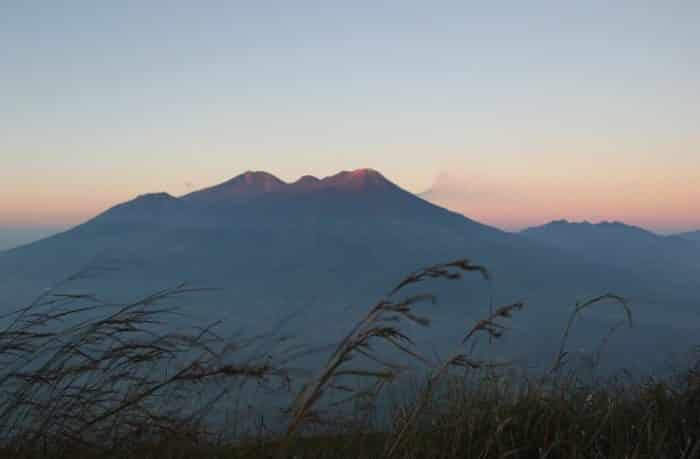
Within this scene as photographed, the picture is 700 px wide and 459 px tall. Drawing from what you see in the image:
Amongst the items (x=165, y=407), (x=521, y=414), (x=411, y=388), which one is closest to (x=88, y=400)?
(x=165, y=407)

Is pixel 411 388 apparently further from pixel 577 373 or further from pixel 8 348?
pixel 8 348

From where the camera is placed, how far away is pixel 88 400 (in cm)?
288

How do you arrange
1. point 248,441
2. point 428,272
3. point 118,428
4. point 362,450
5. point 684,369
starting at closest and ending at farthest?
point 428,272 → point 362,450 → point 118,428 → point 248,441 → point 684,369

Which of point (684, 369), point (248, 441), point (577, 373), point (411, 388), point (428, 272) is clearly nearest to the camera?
point (428, 272)

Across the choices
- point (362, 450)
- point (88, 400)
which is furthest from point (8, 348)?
point (362, 450)

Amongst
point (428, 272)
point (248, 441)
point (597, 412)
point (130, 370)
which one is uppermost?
point (428, 272)

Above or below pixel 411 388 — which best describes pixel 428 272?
above

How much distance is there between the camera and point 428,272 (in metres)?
1.96

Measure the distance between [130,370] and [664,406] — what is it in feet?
9.23

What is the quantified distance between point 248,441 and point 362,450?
0.83m

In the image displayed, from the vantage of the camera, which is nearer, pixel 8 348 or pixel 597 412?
pixel 8 348

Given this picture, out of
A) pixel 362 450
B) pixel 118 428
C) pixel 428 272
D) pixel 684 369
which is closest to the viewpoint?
pixel 428 272

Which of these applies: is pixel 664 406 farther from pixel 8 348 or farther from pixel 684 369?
pixel 8 348

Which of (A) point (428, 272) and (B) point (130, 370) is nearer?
(A) point (428, 272)
